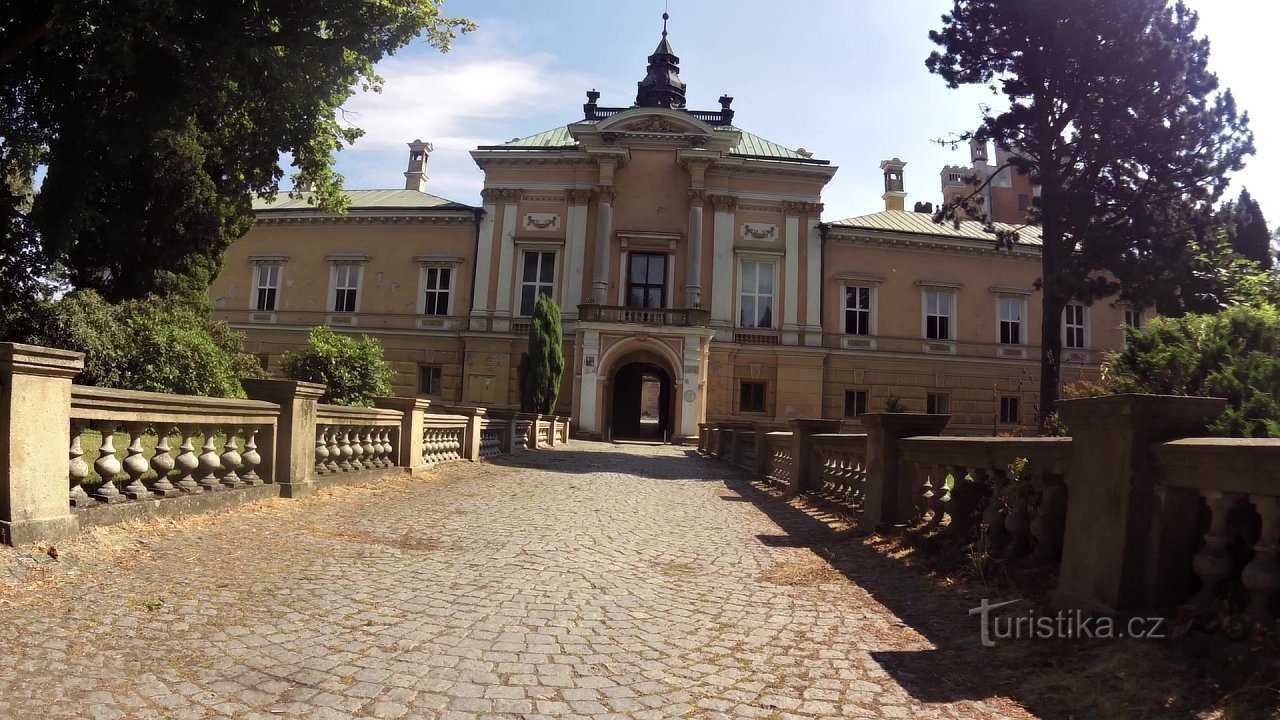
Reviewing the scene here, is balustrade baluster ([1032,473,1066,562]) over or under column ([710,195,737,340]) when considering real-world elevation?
under

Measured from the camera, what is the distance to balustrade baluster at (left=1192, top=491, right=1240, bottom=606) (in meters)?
3.34

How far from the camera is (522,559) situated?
5867mm

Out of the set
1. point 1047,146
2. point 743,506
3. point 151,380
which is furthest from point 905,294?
point 151,380

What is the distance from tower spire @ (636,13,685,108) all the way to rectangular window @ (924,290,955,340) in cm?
1492

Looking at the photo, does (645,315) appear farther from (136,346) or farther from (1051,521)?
(1051,521)

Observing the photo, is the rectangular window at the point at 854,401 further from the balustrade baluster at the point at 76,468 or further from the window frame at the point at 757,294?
the balustrade baluster at the point at 76,468

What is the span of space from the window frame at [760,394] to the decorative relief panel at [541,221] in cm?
1045

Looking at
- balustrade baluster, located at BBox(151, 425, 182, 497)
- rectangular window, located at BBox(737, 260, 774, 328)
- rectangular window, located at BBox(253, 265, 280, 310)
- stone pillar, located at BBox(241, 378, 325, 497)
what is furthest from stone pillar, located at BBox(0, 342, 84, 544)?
rectangular window, located at BBox(253, 265, 280, 310)

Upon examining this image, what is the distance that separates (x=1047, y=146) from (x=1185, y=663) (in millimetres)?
18771

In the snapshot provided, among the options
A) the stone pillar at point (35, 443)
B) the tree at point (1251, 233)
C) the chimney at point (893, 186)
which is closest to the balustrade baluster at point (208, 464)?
the stone pillar at point (35, 443)

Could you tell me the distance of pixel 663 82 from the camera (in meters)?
37.0

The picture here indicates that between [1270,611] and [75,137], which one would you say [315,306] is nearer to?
[75,137]

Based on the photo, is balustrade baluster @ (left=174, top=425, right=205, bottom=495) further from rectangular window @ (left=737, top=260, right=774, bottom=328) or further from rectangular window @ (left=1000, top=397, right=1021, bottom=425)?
rectangular window @ (left=1000, top=397, right=1021, bottom=425)

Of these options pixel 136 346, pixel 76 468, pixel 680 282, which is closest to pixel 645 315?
pixel 680 282
